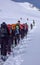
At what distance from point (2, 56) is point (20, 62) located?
860 mm

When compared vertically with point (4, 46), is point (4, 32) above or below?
above

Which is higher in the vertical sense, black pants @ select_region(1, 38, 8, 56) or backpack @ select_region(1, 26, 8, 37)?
backpack @ select_region(1, 26, 8, 37)

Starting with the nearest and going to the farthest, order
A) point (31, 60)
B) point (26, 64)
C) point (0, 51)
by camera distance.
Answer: point (26, 64) < point (31, 60) < point (0, 51)

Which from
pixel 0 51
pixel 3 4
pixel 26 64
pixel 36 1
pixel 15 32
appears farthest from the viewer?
pixel 36 1

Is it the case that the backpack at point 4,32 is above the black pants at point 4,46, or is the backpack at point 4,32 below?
above

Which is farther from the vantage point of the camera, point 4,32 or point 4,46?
point 4,46

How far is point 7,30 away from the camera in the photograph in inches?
301

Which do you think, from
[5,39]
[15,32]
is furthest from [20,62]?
[15,32]

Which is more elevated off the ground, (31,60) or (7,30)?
(7,30)

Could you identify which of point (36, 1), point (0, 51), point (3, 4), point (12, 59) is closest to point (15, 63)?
point (12, 59)

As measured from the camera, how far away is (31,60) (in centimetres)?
752

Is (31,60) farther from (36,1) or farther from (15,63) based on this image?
(36,1)

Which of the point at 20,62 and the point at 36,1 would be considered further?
the point at 36,1

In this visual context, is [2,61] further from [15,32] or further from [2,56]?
[15,32]
